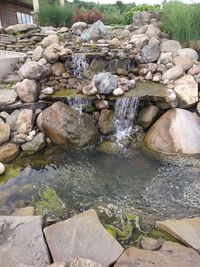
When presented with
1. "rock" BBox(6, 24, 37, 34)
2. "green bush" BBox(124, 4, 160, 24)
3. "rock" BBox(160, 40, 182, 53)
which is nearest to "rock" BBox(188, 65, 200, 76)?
"rock" BBox(160, 40, 182, 53)

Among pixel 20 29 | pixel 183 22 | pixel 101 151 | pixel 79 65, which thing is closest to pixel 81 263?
pixel 101 151

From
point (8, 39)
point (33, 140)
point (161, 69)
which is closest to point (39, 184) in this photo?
point (33, 140)

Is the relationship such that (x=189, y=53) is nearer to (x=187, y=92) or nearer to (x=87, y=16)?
(x=187, y=92)

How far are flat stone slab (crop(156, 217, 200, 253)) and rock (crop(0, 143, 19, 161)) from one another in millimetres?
2324

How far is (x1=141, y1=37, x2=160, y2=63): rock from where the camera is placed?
5367 mm

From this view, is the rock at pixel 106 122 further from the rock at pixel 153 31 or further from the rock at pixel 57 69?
the rock at pixel 153 31

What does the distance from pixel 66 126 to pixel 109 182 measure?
127 centimetres

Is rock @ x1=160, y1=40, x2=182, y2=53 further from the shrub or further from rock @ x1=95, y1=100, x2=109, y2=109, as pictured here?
the shrub

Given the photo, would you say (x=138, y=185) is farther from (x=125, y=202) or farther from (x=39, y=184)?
(x=39, y=184)

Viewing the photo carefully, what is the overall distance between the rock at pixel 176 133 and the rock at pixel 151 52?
1.55 metres

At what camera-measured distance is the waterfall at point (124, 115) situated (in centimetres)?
436

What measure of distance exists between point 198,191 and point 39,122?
2.56m

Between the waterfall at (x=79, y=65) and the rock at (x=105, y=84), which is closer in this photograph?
the rock at (x=105, y=84)

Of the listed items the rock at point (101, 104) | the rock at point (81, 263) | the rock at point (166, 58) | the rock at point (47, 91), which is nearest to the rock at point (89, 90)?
the rock at point (101, 104)
